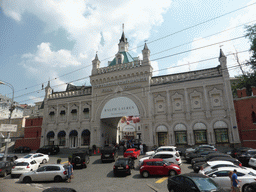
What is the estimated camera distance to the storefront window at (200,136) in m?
25.0

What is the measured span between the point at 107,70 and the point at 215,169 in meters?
26.7

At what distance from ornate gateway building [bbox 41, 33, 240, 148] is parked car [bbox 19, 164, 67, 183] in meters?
16.5

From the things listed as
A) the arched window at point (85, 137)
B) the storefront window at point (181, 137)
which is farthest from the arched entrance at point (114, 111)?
the storefront window at point (181, 137)

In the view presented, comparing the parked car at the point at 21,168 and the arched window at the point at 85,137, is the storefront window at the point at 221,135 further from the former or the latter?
the parked car at the point at 21,168

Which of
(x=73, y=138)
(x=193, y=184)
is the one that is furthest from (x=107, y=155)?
(x=73, y=138)

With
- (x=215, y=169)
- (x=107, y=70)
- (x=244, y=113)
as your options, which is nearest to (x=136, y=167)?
(x=215, y=169)

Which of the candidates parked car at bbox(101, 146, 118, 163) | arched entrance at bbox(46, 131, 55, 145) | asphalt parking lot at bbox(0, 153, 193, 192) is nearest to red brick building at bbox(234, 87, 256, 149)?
asphalt parking lot at bbox(0, 153, 193, 192)

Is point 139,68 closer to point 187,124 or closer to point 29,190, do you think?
point 187,124

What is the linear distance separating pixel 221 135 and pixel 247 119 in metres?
4.17

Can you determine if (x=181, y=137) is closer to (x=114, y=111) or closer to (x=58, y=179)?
(x=114, y=111)

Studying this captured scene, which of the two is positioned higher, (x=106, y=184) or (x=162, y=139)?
(x=162, y=139)

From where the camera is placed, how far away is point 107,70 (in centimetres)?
3344

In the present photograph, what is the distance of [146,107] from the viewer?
2856 cm

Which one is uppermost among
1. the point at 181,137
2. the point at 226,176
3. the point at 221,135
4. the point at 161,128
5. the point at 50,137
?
the point at 161,128
